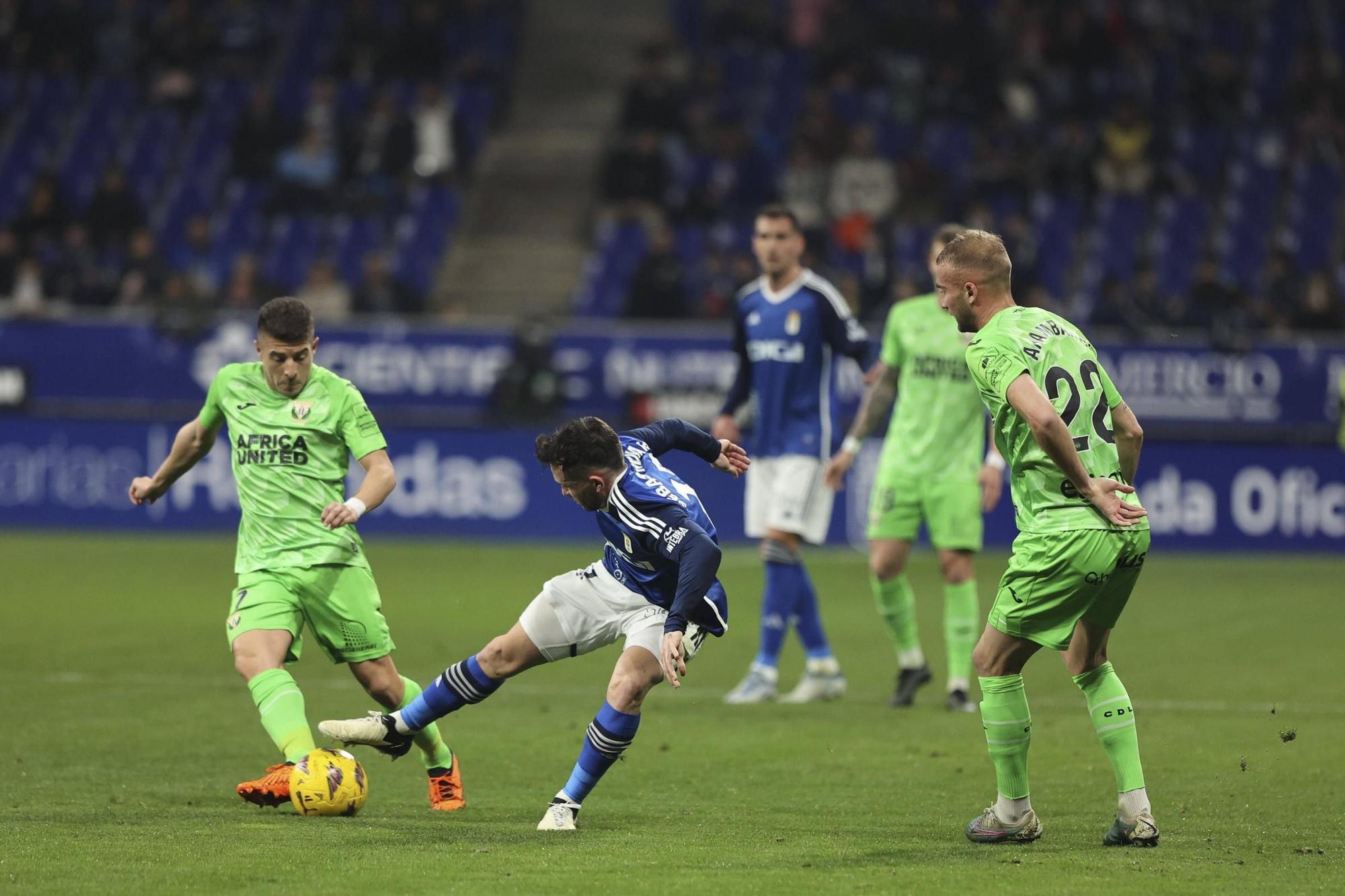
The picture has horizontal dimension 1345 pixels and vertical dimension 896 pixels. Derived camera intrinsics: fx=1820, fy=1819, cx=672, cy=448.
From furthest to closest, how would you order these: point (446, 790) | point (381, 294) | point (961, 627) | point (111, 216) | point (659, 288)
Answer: point (111, 216) < point (381, 294) < point (659, 288) < point (961, 627) < point (446, 790)

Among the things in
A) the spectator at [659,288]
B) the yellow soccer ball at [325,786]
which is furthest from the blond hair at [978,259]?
the spectator at [659,288]

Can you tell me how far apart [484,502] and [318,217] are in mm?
6266

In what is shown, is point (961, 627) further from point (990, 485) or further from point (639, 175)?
point (639, 175)

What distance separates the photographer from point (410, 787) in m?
7.73

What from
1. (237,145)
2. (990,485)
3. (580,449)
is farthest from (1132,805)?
(237,145)

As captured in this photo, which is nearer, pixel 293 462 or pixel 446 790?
pixel 446 790

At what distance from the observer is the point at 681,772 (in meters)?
8.02

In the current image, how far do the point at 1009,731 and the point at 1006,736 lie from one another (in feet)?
0.06

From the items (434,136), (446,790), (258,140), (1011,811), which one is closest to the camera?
(1011,811)

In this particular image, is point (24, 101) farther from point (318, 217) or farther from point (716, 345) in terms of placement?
point (716, 345)

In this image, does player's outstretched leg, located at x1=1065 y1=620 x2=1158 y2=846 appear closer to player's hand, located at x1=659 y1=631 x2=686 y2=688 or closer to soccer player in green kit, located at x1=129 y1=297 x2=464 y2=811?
player's hand, located at x1=659 y1=631 x2=686 y2=688

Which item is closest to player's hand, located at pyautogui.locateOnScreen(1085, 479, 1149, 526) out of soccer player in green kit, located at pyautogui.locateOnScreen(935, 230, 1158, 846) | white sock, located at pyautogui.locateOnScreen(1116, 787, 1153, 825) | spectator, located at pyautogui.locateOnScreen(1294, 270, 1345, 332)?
soccer player in green kit, located at pyautogui.locateOnScreen(935, 230, 1158, 846)

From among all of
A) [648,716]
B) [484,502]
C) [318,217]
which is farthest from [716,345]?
[648,716]

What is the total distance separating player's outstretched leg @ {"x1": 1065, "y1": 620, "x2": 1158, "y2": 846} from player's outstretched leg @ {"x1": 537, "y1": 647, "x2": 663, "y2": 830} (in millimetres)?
1532
